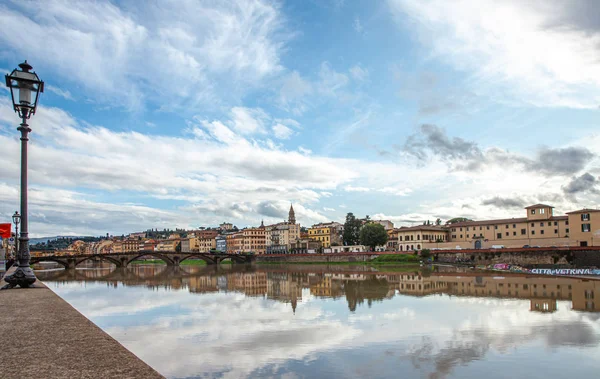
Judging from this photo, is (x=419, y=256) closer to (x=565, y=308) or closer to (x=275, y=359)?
(x=565, y=308)

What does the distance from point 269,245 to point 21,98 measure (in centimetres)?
12350

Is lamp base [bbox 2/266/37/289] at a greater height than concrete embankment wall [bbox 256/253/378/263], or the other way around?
lamp base [bbox 2/266/37/289]

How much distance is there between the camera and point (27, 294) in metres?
13.4

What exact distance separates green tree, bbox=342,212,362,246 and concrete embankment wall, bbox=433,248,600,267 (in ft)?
99.7

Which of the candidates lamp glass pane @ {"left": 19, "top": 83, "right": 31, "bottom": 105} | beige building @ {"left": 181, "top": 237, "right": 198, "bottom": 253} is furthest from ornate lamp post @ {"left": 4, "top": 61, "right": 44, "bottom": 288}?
beige building @ {"left": 181, "top": 237, "right": 198, "bottom": 253}

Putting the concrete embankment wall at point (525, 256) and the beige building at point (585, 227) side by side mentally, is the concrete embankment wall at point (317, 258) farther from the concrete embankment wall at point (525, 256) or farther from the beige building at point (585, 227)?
the beige building at point (585, 227)

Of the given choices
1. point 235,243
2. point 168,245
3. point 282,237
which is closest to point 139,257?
point 282,237

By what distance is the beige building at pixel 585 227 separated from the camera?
59.5 meters

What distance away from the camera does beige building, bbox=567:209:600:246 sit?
195 feet

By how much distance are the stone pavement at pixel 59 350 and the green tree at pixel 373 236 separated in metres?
84.0

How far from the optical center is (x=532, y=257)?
61.2 metres

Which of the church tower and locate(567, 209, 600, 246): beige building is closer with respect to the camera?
locate(567, 209, 600, 246): beige building

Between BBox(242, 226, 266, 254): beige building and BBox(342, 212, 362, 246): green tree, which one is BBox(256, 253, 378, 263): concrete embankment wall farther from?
BBox(242, 226, 266, 254): beige building

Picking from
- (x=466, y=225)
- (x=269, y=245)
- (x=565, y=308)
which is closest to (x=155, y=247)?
(x=269, y=245)
